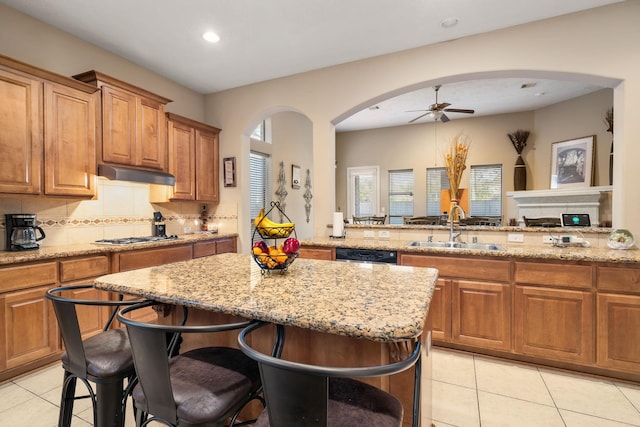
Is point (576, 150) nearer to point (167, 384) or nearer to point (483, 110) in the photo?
point (483, 110)

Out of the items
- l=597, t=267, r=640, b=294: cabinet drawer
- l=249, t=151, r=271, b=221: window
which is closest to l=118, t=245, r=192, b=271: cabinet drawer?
l=249, t=151, r=271, b=221: window

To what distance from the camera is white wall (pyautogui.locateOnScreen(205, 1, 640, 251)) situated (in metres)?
2.53

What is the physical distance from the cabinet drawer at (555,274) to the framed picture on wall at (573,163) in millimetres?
3933

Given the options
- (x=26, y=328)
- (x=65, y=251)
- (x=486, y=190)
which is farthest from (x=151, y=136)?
(x=486, y=190)

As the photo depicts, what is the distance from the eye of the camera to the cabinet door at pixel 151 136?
332 centimetres

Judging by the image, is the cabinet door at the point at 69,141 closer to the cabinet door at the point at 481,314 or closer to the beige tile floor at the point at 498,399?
the beige tile floor at the point at 498,399

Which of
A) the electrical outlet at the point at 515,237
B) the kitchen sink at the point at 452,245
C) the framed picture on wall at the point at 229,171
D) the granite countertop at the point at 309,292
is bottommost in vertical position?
the kitchen sink at the point at 452,245

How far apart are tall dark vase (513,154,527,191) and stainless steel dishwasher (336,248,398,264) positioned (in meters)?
4.80

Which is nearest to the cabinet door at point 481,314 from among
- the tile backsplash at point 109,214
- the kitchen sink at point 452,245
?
the kitchen sink at point 452,245

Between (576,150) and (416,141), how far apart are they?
2.99m

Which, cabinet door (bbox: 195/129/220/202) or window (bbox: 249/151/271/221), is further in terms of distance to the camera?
window (bbox: 249/151/271/221)

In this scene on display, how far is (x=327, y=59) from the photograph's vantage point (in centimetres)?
352

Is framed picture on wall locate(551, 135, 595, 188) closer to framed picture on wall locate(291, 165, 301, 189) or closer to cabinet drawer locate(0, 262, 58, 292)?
framed picture on wall locate(291, 165, 301, 189)

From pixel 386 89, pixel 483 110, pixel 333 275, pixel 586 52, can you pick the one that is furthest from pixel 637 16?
pixel 483 110
